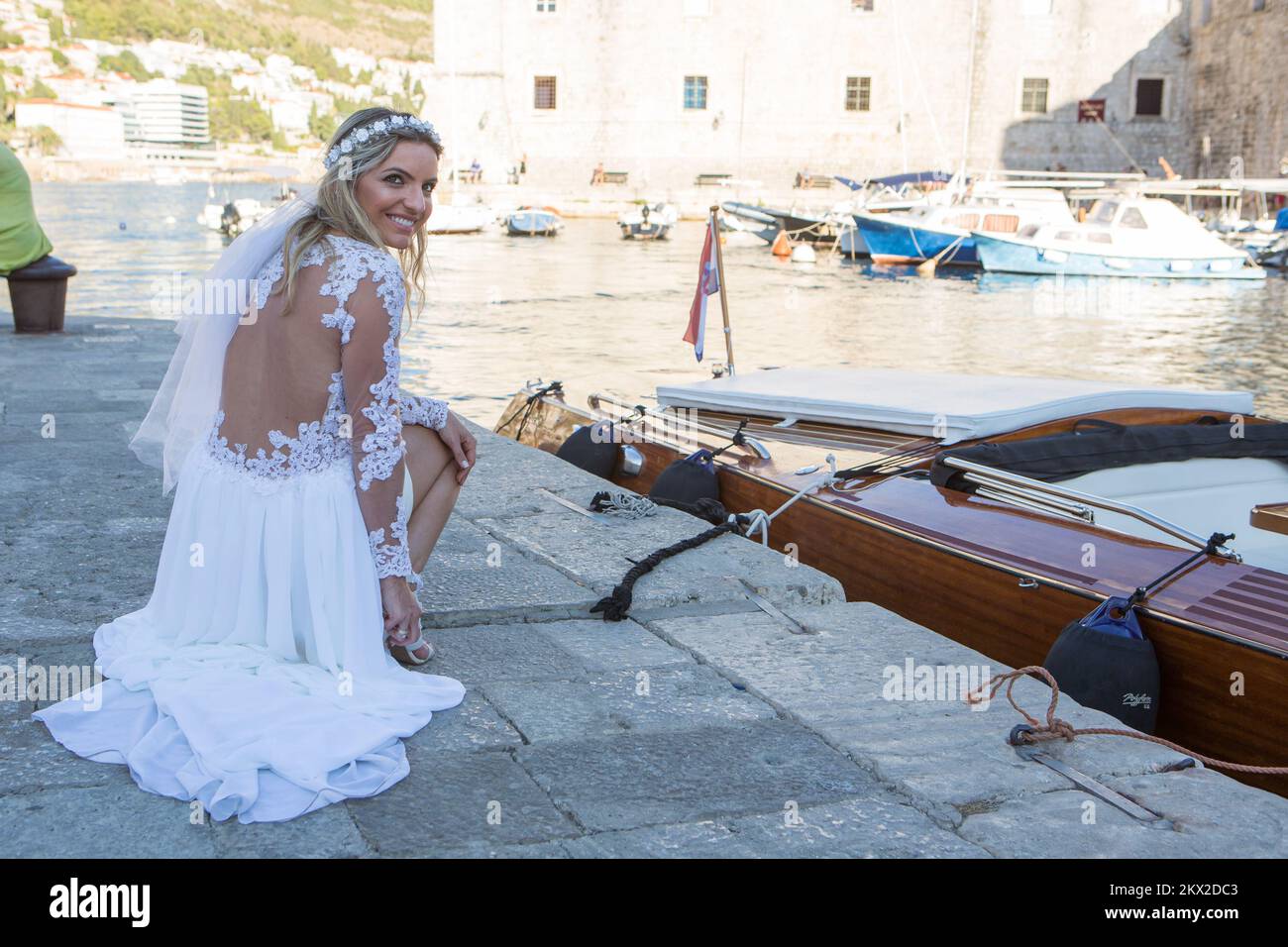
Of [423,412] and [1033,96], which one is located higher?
[1033,96]

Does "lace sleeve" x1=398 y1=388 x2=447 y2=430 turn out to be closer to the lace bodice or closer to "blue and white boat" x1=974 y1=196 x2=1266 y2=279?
the lace bodice

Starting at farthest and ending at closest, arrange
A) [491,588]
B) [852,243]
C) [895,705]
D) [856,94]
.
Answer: [856,94] < [852,243] < [491,588] < [895,705]

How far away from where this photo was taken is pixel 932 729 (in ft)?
7.93

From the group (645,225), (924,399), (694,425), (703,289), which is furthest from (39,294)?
(645,225)

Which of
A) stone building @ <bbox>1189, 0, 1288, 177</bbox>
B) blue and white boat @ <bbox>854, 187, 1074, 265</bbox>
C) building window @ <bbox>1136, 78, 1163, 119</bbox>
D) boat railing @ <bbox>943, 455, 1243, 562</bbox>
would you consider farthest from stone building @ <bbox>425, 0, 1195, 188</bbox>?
boat railing @ <bbox>943, 455, 1243, 562</bbox>

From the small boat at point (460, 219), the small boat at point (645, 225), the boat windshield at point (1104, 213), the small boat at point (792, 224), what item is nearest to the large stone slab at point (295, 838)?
the boat windshield at point (1104, 213)

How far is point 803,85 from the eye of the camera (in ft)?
127

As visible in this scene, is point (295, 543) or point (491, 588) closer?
point (295, 543)

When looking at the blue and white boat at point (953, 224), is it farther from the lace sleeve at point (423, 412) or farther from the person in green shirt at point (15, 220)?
the lace sleeve at point (423, 412)

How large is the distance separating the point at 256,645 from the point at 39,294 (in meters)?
6.93

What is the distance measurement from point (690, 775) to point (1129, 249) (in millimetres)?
21963

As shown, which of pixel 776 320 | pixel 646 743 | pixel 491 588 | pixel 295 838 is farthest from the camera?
pixel 776 320

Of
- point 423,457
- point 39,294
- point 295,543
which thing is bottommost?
point 295,543

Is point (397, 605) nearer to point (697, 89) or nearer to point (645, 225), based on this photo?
point (645, 225)
